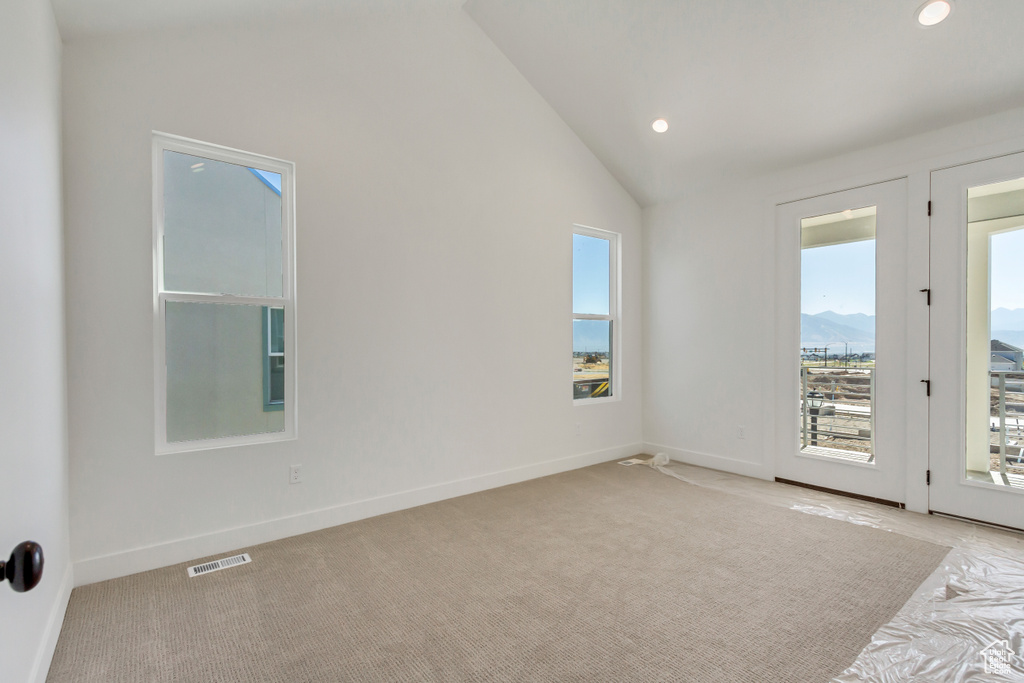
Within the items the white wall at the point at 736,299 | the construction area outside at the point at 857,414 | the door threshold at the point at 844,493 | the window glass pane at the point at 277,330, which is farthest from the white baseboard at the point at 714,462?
the window glass pane at the point at 277,330

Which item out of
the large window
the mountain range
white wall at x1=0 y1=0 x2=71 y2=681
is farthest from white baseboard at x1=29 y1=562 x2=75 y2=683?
the mountain range

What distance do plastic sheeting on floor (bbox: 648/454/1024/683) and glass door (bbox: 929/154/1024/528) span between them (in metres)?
0.26

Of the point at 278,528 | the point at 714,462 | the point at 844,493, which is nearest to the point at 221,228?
the point at 278,528

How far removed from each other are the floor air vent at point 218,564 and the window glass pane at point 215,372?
674mm

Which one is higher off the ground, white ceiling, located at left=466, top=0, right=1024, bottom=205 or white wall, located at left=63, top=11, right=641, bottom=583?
white ceiling, located at left=466, top=0, right=1024, bottom=205

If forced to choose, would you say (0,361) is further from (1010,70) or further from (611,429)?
(1010,70)

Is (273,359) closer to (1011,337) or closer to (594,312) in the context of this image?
(594,312)

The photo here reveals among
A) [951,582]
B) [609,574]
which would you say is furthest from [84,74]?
[951,582]

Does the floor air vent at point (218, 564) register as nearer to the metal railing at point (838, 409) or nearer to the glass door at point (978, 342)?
the metal railing at point (838, 409)

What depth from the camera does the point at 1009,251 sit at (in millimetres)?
3135

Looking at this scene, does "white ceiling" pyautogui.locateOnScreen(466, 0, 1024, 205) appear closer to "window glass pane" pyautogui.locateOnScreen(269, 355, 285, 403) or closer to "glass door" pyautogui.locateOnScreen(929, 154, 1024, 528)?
"glass door" pyautogui.locateOnScreen(929, 154, 1024, 528)

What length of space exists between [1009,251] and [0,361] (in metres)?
4.91

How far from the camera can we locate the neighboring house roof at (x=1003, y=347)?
3.08m

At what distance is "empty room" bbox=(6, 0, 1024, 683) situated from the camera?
1990 millimetres
